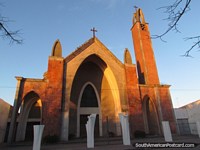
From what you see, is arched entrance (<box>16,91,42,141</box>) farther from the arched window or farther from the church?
the arched window

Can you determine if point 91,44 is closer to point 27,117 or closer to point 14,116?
point 14,116

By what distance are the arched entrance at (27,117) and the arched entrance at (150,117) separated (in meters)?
12.6

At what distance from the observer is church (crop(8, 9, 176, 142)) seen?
47.6 ft

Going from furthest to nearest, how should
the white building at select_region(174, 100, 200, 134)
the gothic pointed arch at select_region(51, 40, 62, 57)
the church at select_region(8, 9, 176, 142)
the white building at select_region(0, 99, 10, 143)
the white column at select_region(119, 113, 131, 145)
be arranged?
the white building at select_region(174, 100, 200, 134)
the white building at select_region(0, 99, 10, 143)
the gothic pointed arch at select_region(51, 40, 62, 57)
the church at select_region(8, 9, 176, 142)
the white column at select_region(119, 113, 131, 145)

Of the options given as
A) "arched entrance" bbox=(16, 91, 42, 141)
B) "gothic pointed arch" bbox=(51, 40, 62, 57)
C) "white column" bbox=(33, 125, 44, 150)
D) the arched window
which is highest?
"gothic pointed arch" bbox=(51, 40, 62, 57)

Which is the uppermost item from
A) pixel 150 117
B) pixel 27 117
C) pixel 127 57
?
pixel 127 57

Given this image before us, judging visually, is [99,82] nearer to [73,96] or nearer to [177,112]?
[73,96]

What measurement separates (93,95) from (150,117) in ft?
24.6

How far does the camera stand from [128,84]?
1758cm

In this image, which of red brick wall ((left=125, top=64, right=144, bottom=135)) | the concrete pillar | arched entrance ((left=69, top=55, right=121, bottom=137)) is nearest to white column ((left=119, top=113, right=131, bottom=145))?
red brick wall ((left=125, top=64, right=144, bottom=135))

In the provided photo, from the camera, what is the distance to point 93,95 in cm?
1895

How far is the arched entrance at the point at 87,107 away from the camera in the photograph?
17234 millimetres

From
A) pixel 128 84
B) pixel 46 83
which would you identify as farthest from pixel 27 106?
pixel 128 84

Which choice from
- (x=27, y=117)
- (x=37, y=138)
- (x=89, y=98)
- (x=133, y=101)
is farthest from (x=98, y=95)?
(x=37, y=138)
